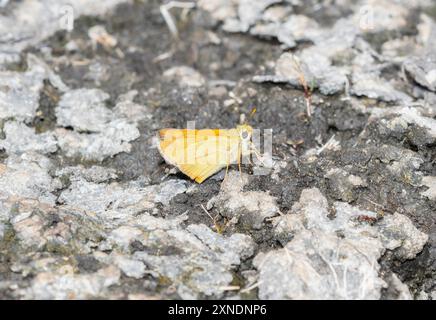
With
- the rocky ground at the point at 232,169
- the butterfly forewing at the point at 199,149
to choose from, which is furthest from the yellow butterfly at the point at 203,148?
the rocky ground at the point at 232,169

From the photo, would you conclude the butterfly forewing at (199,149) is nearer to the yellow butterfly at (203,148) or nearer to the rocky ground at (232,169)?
the yellow butterfly at (203,148)

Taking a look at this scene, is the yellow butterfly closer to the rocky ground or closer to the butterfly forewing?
the butterfly forewing

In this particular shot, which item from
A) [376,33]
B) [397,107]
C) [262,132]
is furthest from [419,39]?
[262,132]

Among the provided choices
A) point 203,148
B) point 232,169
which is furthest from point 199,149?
point 232,169

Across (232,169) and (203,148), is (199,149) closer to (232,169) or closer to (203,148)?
(203,148)

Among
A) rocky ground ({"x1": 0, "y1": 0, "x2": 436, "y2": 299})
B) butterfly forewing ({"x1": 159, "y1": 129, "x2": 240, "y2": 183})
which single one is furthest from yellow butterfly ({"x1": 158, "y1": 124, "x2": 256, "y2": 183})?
rocky ground ({"x1": 0, "y1": 0, "x2": 436, "y2": 299})
